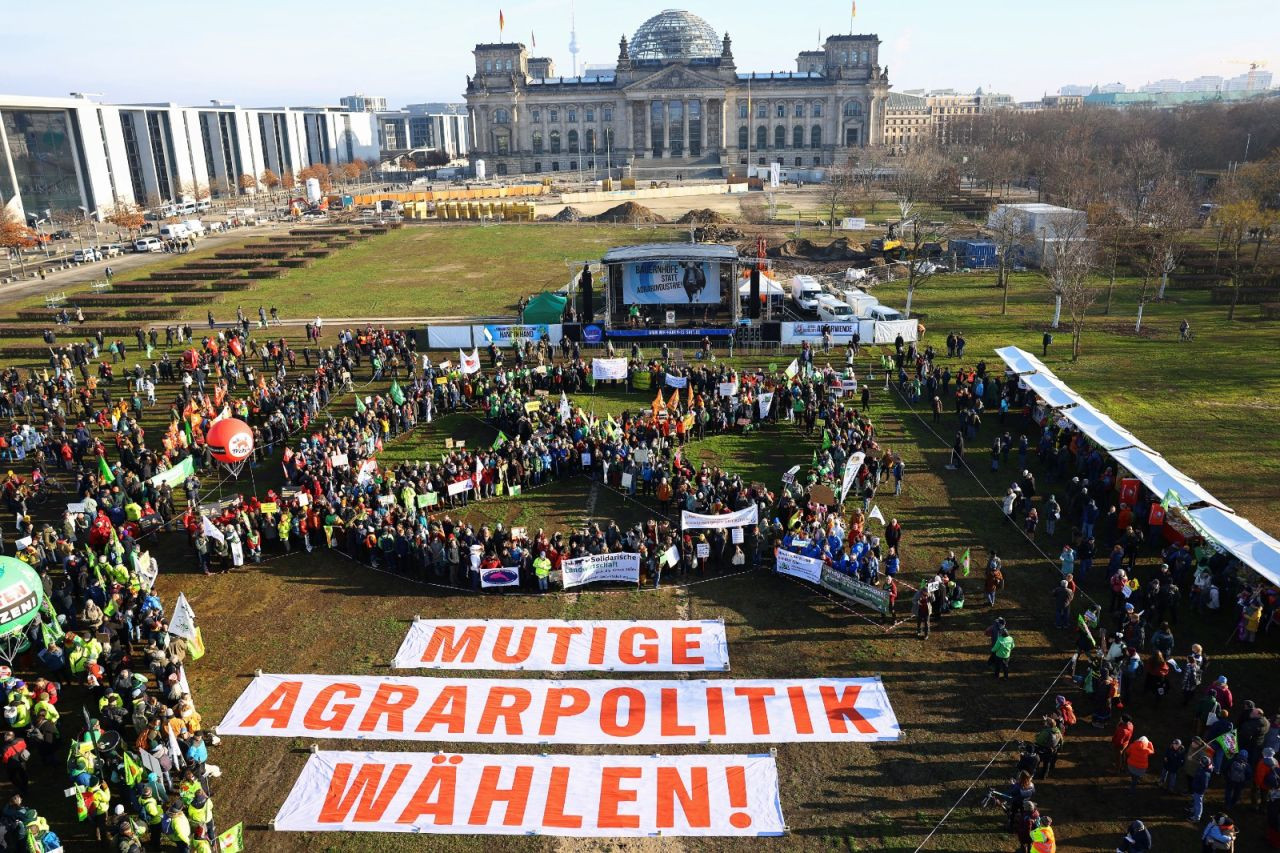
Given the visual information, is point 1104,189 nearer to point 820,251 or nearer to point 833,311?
point 820,251

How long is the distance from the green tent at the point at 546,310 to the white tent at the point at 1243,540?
31.9 meters

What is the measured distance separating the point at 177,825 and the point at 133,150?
457 ft

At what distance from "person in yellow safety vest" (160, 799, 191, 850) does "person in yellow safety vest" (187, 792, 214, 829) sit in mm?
103

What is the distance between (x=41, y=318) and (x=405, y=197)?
72.5 meters

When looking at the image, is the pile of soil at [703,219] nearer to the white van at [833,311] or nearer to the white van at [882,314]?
the white van at [833,311]

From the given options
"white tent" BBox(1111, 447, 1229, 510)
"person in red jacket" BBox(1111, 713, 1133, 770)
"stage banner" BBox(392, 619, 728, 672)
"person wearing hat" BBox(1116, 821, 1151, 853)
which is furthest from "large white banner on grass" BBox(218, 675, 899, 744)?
"white tent" BBox(1111, 447, 1229, 510)

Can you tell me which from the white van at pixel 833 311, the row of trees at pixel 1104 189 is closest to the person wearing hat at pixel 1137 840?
the row of trees at pixel 1104 189

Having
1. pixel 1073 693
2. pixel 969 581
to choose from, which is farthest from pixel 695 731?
pixel 969 581

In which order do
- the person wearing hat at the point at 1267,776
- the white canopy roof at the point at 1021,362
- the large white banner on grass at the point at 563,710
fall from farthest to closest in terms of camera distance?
1. the white canopy roof at the point at 1021,362
2. the large white banner on grass at the point at 563,710
3. the person wearing hat at the point at 1267,776

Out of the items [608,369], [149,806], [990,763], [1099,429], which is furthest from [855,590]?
[608,369]

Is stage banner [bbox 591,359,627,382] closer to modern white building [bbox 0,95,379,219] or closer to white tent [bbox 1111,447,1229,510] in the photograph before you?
white tent [bbox 1111,447,1229,510]

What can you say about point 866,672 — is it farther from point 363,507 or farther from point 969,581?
point 363,507

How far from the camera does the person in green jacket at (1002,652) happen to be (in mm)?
17266

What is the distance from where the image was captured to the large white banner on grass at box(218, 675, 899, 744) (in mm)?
16344
